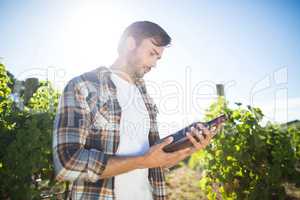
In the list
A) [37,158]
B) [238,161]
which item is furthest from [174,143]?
[238,161]

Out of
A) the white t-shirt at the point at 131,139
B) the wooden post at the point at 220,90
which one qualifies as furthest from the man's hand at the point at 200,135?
the wooden post at the point at 220,90

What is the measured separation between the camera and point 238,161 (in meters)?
4.56

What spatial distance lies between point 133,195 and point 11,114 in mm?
2742

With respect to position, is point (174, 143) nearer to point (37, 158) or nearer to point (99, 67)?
point (99, 67)

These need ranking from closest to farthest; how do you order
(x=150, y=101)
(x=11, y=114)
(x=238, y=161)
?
1. (x=150, y=101)
2. (x=11, y=114)
3. (x=238, y=161)

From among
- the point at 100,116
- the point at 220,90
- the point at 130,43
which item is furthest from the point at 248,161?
the point at 100,116

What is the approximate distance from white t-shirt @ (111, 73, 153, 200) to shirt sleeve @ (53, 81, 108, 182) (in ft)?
1.15

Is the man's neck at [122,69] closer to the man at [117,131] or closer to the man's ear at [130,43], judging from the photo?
the man at [117,131]

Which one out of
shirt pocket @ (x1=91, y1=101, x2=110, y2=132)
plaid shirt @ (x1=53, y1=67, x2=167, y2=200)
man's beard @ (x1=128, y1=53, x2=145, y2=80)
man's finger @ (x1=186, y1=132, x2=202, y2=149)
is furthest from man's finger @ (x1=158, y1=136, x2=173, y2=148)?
man's beard @ (x1=128, y1=53, x2=145, y2=80)

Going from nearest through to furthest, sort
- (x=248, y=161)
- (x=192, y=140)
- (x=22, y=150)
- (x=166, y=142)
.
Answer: (x=166, y=142) → (x=192, y=140) → (x=22, y=150) → (x=248, y=161)

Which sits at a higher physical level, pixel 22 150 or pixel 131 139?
pixel 131 139

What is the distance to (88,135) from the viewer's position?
5.62ft

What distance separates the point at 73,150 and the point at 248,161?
3760 mm

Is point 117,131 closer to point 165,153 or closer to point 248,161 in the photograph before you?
point 165,153
